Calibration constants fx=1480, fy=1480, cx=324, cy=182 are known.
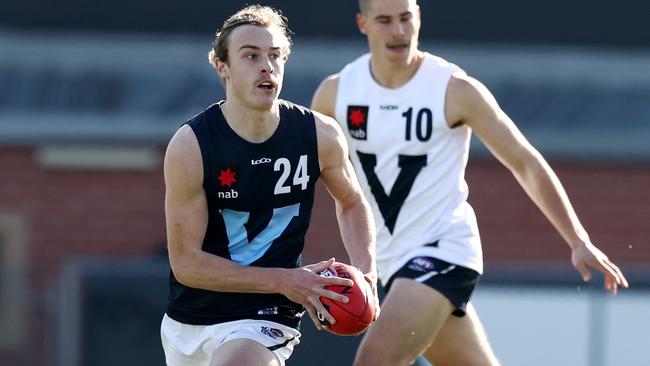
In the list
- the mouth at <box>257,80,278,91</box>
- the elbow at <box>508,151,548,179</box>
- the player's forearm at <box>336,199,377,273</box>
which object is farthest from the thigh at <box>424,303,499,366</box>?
the mouth at <box>257,80,278,91</box>

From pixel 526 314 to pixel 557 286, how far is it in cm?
35

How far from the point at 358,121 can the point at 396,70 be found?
33 centimetres

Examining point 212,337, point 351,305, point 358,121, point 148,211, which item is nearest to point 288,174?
point 351,305

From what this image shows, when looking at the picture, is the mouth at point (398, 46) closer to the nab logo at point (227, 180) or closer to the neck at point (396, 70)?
the neck at point (396, 70)

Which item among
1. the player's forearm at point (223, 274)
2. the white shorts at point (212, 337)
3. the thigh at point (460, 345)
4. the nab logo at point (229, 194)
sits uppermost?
the nab logo at point (229, 194)

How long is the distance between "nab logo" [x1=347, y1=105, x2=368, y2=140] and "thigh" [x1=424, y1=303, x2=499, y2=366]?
107 cm

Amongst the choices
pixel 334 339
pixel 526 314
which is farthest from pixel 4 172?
pixel 526 314

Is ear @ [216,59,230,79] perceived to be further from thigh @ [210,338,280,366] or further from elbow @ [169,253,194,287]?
thigh @ [210,338,280,366]

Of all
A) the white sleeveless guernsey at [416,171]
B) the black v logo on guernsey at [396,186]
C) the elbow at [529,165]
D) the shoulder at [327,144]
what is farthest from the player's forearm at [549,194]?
the shoulder at [327,144]

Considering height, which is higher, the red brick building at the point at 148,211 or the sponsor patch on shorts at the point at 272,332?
the sponsor patch on shorts at the point at 272,332

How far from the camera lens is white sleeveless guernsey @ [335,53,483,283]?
24.3ft

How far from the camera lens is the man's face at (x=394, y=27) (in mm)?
7434

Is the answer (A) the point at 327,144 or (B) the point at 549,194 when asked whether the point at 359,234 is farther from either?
(B) the point at 549,194

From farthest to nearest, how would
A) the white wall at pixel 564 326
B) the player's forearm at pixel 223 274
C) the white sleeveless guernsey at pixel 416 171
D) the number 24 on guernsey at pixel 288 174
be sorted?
the white wall at pixel 564 326 < the white sleeveless guernsey at pixel 416 171 < the number 24 on guernsey at pixel 288 174 < the player's forearm at pixel 223 274
